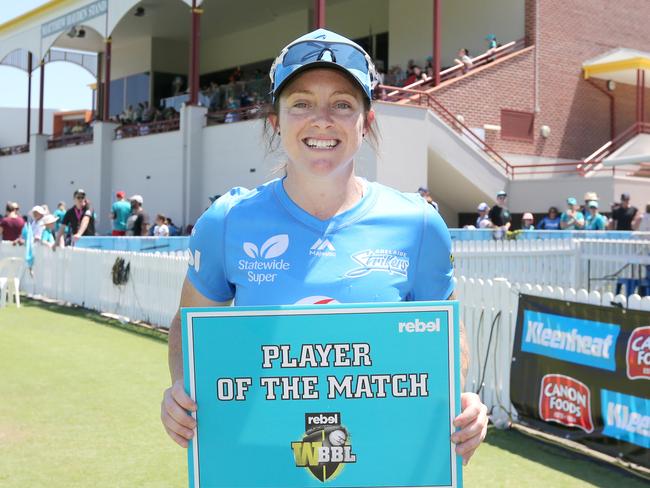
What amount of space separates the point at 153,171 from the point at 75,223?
9.72 metres

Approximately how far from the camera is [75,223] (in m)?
15.6

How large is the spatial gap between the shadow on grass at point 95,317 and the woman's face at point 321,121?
8.94m

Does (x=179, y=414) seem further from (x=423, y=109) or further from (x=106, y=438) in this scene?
(x=423, y=109)

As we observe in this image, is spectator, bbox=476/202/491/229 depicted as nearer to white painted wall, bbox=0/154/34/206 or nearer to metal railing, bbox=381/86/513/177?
metal railing, bbox=381/86/513/177

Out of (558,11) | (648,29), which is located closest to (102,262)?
(558,11)

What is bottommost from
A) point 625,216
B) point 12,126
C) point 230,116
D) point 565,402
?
point 565,402

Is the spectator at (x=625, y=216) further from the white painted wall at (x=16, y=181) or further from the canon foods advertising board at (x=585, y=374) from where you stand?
the white painted wall at (x=16, y=181)

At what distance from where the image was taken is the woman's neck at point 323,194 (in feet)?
7.10

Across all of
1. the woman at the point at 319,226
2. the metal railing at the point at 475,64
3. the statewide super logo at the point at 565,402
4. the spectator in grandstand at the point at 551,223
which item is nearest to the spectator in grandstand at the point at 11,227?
the metal railing at the point at 475,64

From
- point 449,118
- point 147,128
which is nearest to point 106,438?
point 449,118

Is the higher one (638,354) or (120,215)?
(120,215)

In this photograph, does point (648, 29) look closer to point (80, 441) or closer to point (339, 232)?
point (80, 441)

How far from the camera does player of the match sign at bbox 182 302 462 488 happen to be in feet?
6.32

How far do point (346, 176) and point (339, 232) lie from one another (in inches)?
6.6
